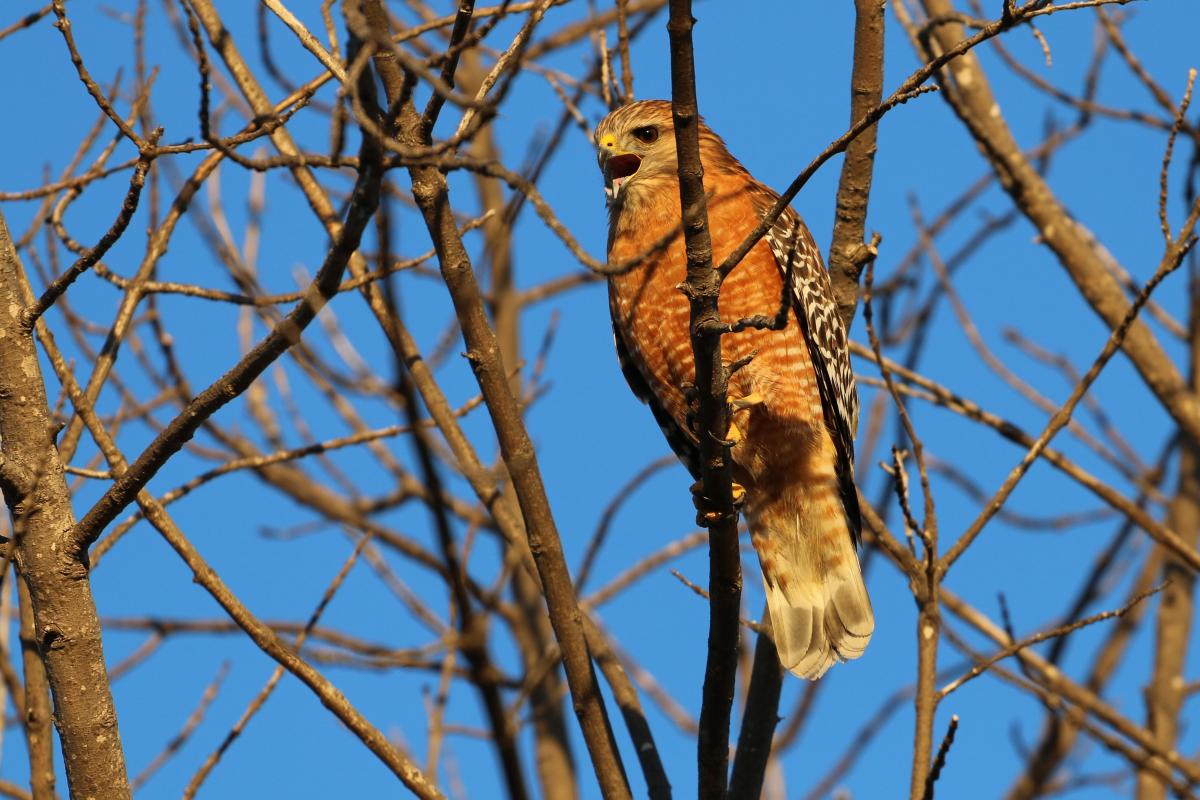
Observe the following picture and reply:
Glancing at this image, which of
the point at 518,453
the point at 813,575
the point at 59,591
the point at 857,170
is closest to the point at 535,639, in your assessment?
the point at 813,575

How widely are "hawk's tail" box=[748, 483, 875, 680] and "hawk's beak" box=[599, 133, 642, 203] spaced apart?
1323 millimetres

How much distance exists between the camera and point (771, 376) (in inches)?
190

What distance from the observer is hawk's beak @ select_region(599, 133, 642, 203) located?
5133 millimetres

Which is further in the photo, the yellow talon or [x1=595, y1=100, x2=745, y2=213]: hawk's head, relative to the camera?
[x1=595, y1=100, x2=745, y2=213]: hawk's head

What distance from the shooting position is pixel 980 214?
6.70 meters

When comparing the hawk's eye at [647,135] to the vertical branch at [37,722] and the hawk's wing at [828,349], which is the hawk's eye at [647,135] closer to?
the hawk's wing at [828,349]

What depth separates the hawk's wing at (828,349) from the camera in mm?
4883

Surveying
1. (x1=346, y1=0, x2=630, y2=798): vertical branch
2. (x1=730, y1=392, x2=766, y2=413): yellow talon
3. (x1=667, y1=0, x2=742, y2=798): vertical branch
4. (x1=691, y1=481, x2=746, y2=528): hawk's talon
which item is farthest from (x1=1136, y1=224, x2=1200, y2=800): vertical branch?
(x1=346, y1=0, x2=630, y2=798): vertical branch

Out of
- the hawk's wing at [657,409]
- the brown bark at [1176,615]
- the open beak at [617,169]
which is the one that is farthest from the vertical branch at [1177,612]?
the open beak at [617,169]

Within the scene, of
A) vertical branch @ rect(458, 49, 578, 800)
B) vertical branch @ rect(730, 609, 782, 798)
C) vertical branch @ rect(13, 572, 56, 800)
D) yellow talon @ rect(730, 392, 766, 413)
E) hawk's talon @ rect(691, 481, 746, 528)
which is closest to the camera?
vertical branch @ rect(13, 572, 56, 800)

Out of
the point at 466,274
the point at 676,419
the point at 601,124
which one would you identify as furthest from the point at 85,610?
the point at 601,124

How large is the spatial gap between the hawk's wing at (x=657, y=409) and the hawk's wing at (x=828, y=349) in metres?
0.56

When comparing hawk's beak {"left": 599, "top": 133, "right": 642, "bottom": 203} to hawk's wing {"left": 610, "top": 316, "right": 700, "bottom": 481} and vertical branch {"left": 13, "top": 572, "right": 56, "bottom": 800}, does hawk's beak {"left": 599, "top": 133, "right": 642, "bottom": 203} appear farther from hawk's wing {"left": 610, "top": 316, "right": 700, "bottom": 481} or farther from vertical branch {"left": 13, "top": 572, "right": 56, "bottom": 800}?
vertical branch {"left": 13, "top": 572, "right": 56, "bottom": 800}

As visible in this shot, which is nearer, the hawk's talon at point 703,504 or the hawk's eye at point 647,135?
the hawk's talon at point 703,504
